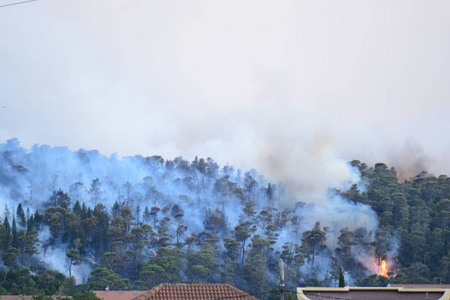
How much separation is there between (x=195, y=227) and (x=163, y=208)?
8231 millimetres

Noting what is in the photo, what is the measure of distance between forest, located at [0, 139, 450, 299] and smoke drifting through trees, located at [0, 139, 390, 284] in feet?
0.88

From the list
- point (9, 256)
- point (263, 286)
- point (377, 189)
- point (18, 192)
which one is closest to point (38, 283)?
point (9, 256)

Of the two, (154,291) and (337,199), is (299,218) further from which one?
(154,291)

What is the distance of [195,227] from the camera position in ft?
472

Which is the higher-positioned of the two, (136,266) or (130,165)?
(130,165)

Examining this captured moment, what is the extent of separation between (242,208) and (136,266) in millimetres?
37608

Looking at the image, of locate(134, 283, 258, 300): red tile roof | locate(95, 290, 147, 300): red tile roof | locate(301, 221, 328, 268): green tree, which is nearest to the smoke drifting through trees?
locate(301, 221, 328, 268): green tree

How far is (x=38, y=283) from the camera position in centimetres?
10000

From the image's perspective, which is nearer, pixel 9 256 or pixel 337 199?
pixel 9 256

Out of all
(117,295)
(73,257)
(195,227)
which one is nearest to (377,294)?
(117,295)

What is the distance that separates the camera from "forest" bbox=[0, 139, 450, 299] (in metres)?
110

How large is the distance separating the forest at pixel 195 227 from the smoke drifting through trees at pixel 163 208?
27cm

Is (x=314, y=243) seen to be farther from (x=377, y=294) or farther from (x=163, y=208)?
(x=377, y=294)

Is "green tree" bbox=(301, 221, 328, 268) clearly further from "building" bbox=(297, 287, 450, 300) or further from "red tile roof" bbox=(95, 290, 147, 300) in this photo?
"building" bbox=(297, 287, 450, 300)
